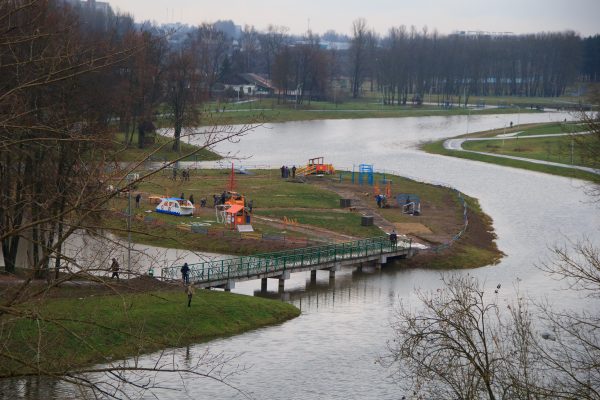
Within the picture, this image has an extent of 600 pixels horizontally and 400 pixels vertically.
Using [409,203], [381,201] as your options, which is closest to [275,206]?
[381,201]

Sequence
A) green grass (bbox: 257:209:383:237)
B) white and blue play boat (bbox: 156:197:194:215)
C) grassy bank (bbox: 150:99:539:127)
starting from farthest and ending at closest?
grassy bank (bbox: 150:99:539:127) → white and blue play boat (bbox: 156:197:194:215) → green grass (bbox: 257:209:383:237)

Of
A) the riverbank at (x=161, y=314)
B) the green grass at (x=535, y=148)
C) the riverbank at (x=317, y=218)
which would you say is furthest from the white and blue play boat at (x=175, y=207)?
the green grass at (x=535, y=148)

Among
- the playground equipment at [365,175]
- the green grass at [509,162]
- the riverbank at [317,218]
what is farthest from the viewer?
the green grass at [509,162]

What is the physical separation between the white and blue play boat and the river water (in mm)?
13000

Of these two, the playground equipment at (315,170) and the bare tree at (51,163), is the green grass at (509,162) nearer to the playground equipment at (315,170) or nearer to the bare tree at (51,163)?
the playground equipment at (315,170)

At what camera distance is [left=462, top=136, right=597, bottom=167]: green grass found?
3766 inches

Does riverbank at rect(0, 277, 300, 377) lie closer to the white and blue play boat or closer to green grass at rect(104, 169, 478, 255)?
green grass at rect(104, 169, 478, 255)

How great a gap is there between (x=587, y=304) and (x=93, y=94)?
2263cm

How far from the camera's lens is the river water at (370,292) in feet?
97.5

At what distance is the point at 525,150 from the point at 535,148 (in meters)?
2.17

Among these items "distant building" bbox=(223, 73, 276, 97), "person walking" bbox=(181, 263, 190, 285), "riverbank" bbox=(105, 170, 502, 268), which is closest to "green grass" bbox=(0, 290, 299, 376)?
"person walking" bbox=(181, 263, 190, 285)

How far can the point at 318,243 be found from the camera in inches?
2007

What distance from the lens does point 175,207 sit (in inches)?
2298

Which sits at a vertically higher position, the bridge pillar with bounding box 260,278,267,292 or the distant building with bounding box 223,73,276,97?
the distant building with bounding box 223,73,276,97
